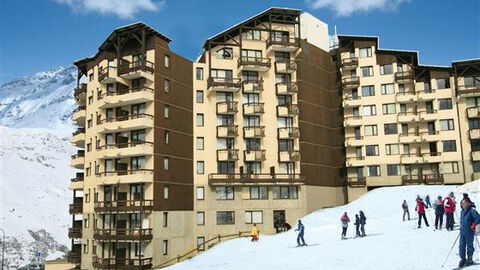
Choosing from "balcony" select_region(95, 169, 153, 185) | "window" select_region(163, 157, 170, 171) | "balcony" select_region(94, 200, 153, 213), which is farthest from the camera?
"window" select_region(163, 157, 170, 171)

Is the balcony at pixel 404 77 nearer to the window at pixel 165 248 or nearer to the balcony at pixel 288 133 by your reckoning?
the balcony at pixel 288 133

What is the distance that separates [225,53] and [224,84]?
5.78 meters

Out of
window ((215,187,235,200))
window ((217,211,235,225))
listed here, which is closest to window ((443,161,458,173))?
window ((215,187,235,200))

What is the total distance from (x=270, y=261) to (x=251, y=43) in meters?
39.7

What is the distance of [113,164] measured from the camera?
55219 mm

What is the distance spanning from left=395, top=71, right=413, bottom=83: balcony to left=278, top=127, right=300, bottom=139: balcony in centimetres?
1905

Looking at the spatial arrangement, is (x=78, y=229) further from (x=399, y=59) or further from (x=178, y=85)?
(x=399, y=59)

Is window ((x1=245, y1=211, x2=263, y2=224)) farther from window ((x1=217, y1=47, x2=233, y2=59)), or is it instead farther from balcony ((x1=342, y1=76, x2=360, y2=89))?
balcony ((x1=342, y1=76, x2=360, y2=89))

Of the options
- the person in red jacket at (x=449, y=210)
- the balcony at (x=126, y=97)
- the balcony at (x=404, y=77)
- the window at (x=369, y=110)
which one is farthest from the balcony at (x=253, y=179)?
the person in red jacket at (x=449, y=210)

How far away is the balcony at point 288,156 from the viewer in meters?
60.5

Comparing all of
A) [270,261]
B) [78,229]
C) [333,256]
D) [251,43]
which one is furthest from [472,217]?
[78,229]

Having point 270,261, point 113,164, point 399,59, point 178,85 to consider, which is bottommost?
point 270,261

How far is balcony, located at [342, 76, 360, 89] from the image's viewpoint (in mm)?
68188

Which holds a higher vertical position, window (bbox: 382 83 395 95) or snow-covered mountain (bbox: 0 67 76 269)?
window (bbox: 382 83 395 95)
